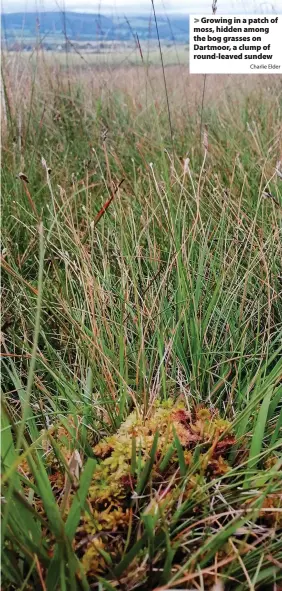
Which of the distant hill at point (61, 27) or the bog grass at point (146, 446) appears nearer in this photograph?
the bog grass at point (146, 446)

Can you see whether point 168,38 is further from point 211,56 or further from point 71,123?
point 211,56

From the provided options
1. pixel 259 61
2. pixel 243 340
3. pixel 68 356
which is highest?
pixel 259 61

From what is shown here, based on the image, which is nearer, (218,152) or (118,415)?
(118,415)

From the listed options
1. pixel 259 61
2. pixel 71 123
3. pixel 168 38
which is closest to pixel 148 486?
pixel 259 61

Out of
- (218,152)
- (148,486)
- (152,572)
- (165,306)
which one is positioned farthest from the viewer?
(218,152)

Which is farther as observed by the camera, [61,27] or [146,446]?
[61,27]

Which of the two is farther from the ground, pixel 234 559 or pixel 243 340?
pixel 243 340

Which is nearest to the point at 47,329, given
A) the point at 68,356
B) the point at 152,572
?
the point at 68,356

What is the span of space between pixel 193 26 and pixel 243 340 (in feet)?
5.09

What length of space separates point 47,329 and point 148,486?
679 millimetres

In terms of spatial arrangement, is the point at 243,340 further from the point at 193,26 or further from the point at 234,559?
the point at 193,26

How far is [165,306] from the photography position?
4.89ft

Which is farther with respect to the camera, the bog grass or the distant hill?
the distant hill

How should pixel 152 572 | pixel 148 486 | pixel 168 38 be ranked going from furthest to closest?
pixel 168 38 → pixel 148 486 → pixel 152 572
